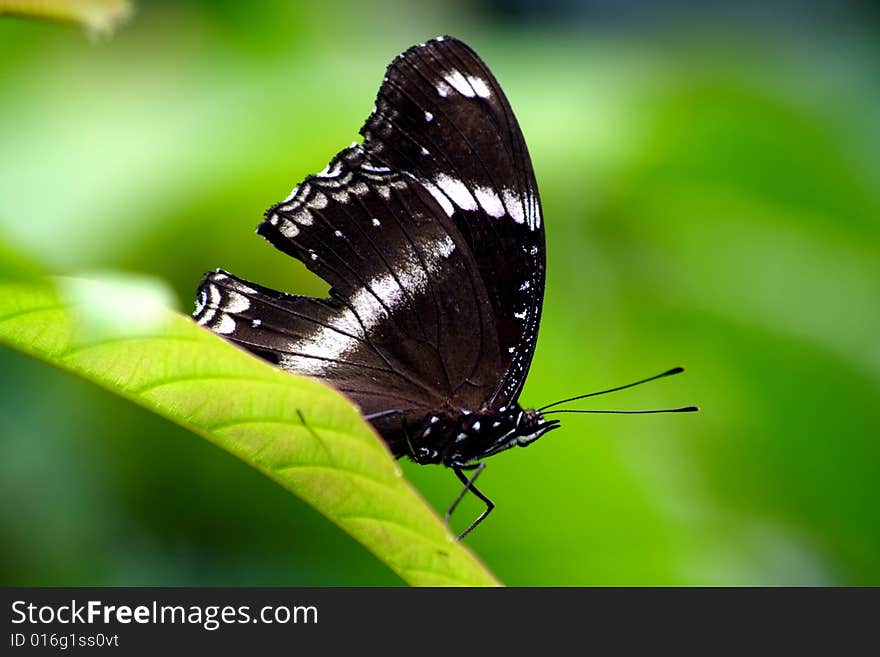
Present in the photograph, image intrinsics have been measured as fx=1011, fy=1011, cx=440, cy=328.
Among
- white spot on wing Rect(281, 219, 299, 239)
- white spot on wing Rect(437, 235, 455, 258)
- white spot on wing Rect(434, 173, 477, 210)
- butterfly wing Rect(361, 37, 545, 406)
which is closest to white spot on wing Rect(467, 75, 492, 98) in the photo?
butterfly wing Rect(361, 37, 545, 406)

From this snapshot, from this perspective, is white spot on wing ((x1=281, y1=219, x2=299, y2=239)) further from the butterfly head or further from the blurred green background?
the blurred green background

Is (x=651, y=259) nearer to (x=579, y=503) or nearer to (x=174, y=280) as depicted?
(x=579, y=503)

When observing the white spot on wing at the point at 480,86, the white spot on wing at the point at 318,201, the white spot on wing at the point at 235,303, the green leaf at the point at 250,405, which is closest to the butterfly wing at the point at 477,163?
the white spot on wing at the point at 480,86

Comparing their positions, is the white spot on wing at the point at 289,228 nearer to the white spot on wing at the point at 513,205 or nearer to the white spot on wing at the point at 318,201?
the white spot on wing at the point at 318,201

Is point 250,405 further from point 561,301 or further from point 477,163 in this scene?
point 561,301

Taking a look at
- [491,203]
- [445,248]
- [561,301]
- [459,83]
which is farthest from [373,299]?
[561,301]

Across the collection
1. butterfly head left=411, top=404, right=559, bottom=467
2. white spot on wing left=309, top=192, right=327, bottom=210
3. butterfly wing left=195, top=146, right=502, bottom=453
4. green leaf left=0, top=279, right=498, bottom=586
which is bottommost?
green leaf left=0, top=279, right=498, bottom=586

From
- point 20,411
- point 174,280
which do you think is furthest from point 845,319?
point 20,411
